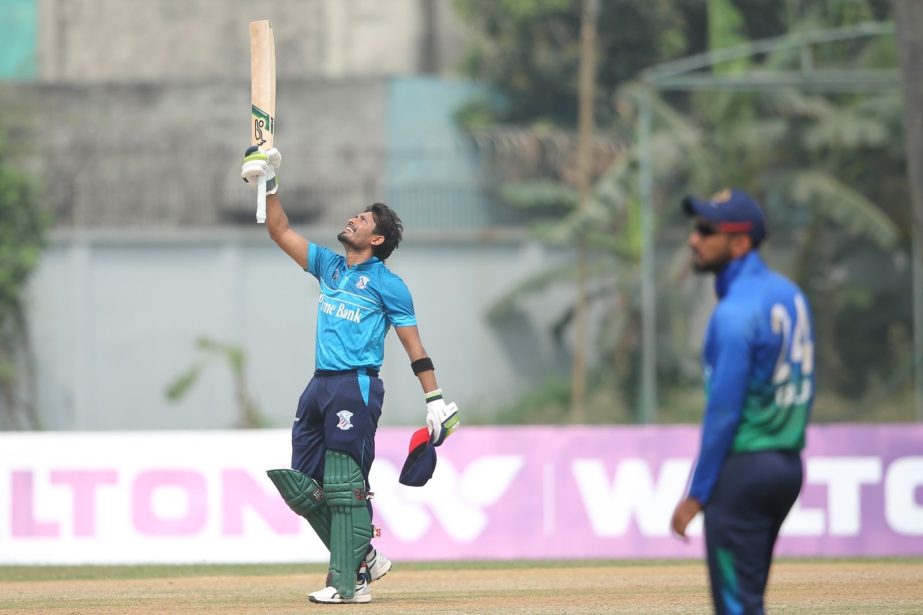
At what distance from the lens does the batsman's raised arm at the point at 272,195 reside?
892 centimetres

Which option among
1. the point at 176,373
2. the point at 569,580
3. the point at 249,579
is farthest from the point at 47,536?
the point at 176,373

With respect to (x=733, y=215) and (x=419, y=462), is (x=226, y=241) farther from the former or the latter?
(x=733, y=215)

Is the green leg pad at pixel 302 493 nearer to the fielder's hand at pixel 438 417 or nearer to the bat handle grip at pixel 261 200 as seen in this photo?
the fielder's hand at pixel 438 417

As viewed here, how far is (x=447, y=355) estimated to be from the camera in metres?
28.1

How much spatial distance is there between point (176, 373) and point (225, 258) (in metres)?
2.05

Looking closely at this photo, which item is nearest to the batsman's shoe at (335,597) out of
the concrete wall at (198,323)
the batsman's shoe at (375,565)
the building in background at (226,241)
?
the batsman's shoe at (375,565)

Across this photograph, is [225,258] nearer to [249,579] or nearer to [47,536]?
[47,536]

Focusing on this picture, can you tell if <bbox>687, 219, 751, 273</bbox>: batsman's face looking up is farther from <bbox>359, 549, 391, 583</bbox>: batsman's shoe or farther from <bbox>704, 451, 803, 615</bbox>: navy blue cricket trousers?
<bbox>359, 549, 391, 583</bbox>: batsman's shoe

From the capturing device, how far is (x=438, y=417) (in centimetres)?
910

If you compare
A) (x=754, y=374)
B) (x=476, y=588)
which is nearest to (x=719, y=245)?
(x=754, y=374)

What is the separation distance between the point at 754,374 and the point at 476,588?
5334mm

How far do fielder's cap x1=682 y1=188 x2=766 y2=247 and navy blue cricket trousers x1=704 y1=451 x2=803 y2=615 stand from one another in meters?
0.80

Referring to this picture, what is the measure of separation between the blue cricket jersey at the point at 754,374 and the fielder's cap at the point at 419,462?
3.40 meters

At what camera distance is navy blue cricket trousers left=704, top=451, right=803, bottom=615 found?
19.2 feet
